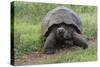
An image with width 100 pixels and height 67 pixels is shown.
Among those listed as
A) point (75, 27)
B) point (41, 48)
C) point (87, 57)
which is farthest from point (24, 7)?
point (87, 57)

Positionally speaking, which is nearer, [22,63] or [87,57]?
[22,63]

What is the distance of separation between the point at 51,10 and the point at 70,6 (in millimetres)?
318

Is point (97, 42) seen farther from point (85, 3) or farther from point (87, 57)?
point (85, 3)

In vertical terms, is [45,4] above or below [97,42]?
above

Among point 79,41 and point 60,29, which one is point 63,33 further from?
point 79,41

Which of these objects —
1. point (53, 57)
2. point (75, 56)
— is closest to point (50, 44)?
point (53, 57)

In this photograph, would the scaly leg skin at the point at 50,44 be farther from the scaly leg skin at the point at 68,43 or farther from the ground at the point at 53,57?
the scaly leg skin at the point at 68,43

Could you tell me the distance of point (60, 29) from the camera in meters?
2.84

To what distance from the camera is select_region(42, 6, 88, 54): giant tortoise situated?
2.78m

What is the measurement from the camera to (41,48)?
9.01 ft

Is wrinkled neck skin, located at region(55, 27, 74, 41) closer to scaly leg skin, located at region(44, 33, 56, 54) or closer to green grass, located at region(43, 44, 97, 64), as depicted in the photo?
scaly leg skin, located at region(44, 33, 56, 54)

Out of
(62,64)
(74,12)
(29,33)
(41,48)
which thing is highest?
(74,12)

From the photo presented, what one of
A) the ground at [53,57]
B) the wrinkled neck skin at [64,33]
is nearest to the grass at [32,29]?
the ground at [53,57]

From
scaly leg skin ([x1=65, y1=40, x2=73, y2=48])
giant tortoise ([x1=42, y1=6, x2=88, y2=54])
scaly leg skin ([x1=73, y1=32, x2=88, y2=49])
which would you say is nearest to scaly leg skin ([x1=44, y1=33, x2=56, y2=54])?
giant tortoise ([x1=42, y1=6, x2=88, y2=54])
